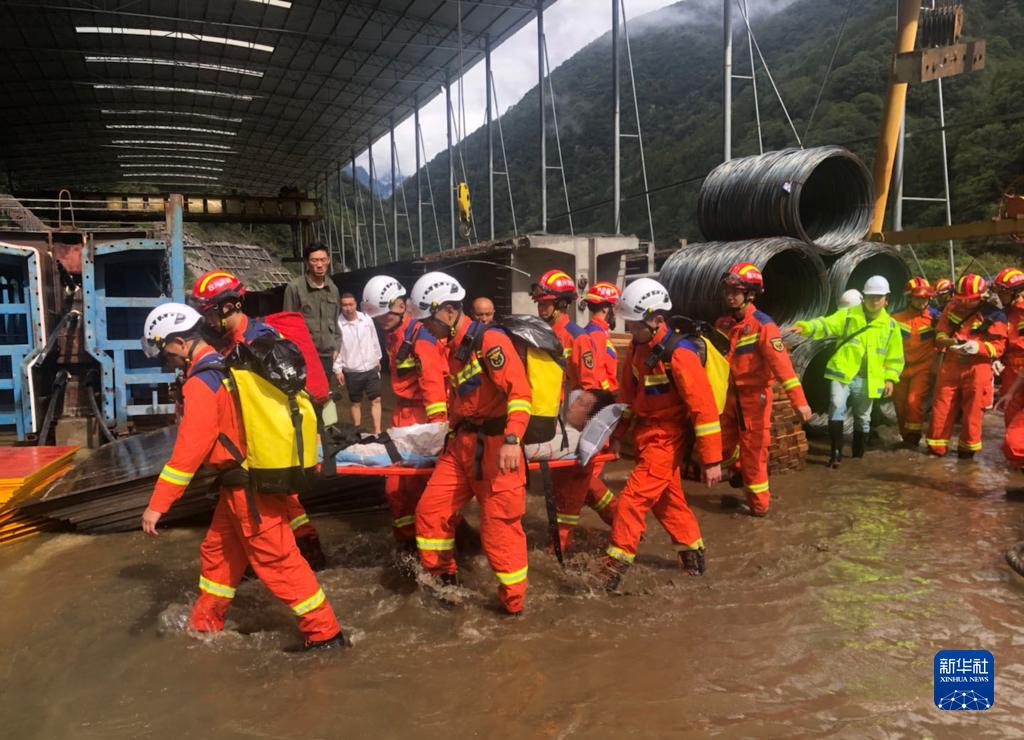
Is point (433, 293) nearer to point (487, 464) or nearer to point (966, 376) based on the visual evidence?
point (487, 464)

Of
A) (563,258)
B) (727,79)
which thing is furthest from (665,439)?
(727,79)

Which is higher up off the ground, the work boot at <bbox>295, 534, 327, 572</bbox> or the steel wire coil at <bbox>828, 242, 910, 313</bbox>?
the steel wire coil at <bbox>828, 242, 910, 313</bbox>

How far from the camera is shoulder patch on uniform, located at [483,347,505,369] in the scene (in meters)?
3.64

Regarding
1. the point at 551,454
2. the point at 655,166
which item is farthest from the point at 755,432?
the point at 655,166

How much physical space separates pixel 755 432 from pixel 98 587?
466cm

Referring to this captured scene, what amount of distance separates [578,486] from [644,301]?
1246 mm

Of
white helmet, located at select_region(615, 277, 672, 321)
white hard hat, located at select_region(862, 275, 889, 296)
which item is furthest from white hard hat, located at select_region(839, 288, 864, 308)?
white helmet, located at select_region(615, 277, 672, 321)

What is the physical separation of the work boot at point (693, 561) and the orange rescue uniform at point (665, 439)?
0.05 meters

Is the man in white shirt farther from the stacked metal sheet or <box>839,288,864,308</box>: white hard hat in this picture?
<box>839,288,864,308</box>: white hard hat

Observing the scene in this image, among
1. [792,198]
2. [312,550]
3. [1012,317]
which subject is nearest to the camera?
[312,550]

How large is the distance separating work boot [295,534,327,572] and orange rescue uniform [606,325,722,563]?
6.23 feet

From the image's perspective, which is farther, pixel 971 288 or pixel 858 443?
pixel 858 443

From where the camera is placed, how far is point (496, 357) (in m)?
3.65

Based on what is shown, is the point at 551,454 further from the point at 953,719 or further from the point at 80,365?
the point at 80,365
